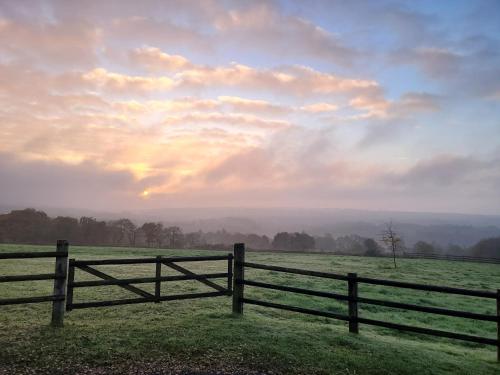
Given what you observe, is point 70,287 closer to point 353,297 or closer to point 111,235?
point 353,297

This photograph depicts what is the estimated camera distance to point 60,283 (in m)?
8.80

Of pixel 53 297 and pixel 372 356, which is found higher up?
pixel 53 297

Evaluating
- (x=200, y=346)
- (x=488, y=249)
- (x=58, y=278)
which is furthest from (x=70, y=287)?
(x=488, y=249)

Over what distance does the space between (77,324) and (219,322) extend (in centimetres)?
346

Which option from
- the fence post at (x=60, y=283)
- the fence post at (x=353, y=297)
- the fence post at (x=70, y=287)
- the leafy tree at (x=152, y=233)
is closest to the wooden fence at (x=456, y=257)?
the leafy tree at (x=152, y=233)

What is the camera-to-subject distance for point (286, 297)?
58.5ft

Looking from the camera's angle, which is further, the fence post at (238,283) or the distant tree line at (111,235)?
the distant tree line at (111,235)

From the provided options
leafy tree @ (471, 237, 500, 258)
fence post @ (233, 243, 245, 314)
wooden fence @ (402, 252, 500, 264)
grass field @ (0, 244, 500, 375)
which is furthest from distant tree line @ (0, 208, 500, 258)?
grass field @ (0, 244, 500, 375)

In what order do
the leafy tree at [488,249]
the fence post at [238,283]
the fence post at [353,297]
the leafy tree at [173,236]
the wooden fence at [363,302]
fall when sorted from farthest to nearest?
the leafy tree at [488,249]
the leafy tree at [173,236]
the fence post at [238,283]
the fence post at [353,297]
the wooden fence at [363,302]

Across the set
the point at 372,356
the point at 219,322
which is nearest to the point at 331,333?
the point at 372,356

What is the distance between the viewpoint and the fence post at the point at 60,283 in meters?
8.63

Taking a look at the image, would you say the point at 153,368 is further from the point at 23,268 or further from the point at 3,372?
the point at 23,268

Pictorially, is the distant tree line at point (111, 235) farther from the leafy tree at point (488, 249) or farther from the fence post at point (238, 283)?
the fence post at point (238, 283)

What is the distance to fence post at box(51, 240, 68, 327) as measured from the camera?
863 cm
